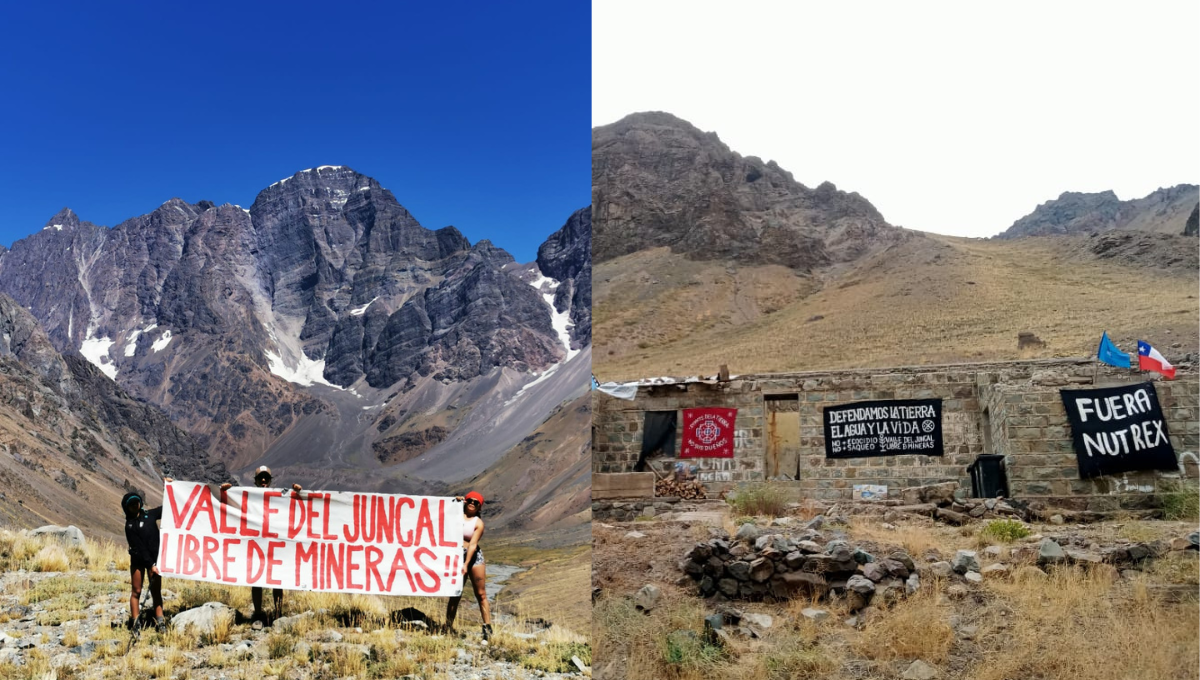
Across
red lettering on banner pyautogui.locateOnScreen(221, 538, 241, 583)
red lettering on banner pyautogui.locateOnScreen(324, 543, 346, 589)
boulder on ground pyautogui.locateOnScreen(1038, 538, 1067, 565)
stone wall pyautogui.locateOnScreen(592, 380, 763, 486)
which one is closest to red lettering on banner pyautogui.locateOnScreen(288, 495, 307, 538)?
red lettering on banner pyautogui.locateOnScreen(324, 543, 346, 589)

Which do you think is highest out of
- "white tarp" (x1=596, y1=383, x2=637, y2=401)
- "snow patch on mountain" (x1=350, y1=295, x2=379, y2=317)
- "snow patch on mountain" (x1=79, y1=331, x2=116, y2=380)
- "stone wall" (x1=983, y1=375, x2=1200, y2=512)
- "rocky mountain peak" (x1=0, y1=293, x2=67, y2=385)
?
"snow patch on mountain" (x1=350, y1=295, x2=379, y2=317)

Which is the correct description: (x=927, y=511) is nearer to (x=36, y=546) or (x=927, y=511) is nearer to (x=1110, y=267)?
(x=36, y=546)

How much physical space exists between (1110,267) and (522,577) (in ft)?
119

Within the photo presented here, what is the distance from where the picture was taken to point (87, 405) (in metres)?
55.8

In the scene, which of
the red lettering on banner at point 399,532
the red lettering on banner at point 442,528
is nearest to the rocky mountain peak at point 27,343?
the red lettering on banner at point 399,532

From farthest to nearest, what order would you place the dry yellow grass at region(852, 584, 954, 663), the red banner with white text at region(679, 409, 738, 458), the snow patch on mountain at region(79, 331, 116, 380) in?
the snow patch on mountain at region(79, 331, 116, 380)
the red banner with white text at region(679, 409, 738, 458)
the dry yellow grass at region(852, 584, 954, 663)

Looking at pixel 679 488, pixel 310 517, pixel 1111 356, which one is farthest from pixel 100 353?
pixel 1111 356

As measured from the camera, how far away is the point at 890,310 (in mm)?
56531

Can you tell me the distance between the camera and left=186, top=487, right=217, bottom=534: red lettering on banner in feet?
26.4

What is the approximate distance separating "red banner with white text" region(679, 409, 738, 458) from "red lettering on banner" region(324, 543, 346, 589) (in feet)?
25.6

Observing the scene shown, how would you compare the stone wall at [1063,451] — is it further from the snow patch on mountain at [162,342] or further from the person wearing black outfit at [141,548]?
the snow patch on mountain at [162,342]

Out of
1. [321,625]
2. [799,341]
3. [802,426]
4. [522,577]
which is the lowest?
[522,577]

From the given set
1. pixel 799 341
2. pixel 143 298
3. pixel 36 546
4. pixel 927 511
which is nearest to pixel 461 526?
pixel 927 511

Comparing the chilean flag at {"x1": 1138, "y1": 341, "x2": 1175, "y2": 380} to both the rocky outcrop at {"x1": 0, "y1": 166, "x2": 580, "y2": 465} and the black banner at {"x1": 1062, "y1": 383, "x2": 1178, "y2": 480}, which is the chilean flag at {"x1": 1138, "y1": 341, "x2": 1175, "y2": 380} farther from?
the rocky outcrop at {"x1": 0, "y1": 166, "x2": 580, "y2": 465}
